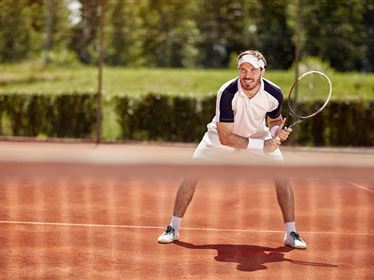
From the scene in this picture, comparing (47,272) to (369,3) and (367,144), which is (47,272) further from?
(369,3)

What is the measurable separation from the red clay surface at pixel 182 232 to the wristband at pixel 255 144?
2.34 feet

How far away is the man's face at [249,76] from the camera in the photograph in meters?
5.79

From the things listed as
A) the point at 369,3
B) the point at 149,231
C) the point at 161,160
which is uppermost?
the point at 369,3

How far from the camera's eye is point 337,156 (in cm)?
1282

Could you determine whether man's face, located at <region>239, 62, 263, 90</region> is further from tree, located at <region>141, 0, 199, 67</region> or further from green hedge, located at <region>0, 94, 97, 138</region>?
tree, located at <region>141, 0, 199, 67</region>

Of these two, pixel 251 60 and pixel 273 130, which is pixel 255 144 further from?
pixel 251 60

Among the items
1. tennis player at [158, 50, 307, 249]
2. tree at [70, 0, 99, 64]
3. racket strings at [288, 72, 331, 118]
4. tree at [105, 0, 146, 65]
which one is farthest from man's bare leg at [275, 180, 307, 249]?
tree at [105, 0, 146, 65]

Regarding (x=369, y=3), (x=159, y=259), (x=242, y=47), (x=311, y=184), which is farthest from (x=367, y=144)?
(x=242, y=47)

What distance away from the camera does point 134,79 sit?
1006 inches

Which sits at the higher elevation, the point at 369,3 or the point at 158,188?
the point at 369,3

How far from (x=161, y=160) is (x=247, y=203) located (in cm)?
495

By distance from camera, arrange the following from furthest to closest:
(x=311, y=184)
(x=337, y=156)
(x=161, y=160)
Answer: (x=337, y=156) → (x=311, y=184) → (x=161, y=160)

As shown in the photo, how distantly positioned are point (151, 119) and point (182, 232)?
7615mm

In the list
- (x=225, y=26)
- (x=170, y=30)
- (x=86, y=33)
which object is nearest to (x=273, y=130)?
(x=225, y=26)
